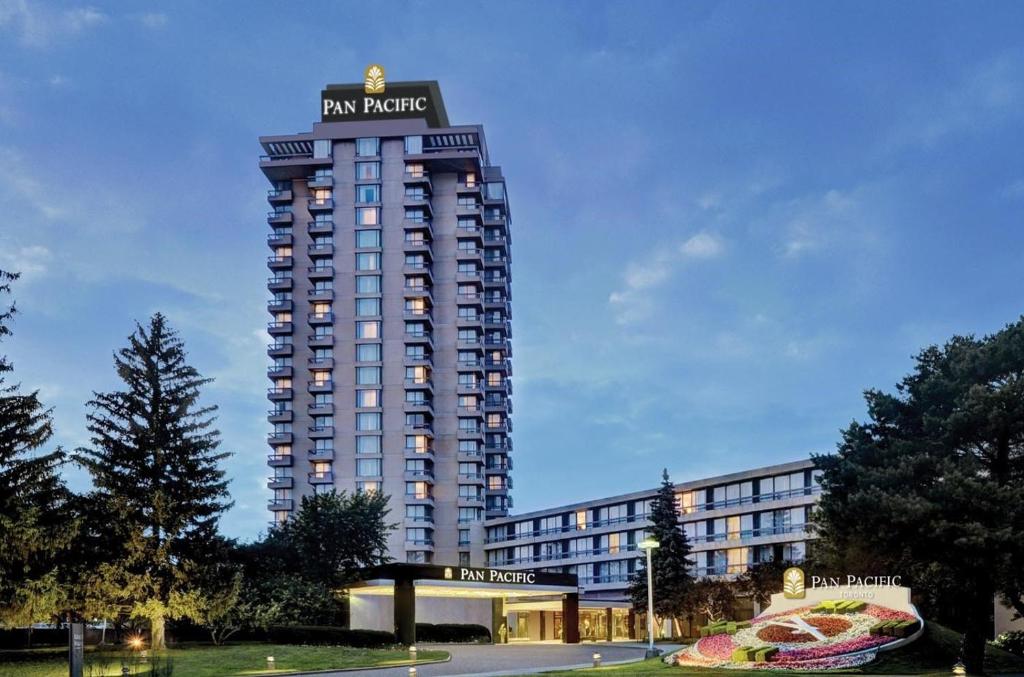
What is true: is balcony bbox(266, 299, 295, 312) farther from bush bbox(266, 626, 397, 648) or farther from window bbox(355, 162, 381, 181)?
bush bbox(266, 626, 397, 648)

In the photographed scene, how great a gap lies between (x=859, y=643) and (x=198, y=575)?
36597 mm

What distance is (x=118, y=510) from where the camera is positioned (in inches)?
2314

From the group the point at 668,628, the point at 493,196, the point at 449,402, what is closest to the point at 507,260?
the point at 493,196

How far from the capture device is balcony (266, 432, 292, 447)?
12656 cm

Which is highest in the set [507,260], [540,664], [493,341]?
[507,260]

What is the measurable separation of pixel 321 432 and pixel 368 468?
23.9 feet

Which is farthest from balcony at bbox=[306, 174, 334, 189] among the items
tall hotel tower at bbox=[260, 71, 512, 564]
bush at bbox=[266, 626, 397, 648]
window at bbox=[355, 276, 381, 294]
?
bush at bbox=[266, 626, 397, 648]

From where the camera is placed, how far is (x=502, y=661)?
52281 millimetres

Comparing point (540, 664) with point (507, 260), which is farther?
point (507, 260)

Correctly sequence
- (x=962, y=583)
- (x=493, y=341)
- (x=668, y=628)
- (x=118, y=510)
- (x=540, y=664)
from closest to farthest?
(x=962, y=583)
(x=540, y=664)
(x=118, y=510)
(x=668, y=628)
(x=493, y=341)

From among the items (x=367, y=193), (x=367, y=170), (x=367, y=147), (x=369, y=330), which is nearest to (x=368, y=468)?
(x=369, y=330)

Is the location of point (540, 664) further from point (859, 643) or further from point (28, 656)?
point (28, 656)

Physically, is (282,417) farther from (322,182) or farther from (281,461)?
(322,182)

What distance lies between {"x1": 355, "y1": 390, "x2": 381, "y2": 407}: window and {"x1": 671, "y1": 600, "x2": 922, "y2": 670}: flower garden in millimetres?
81405
